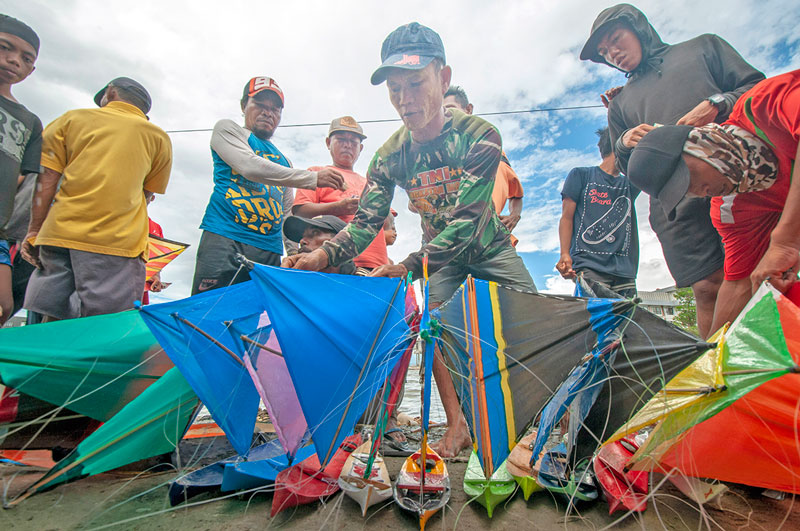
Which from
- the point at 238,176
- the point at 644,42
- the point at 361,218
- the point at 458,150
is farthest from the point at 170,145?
the point at 644,42

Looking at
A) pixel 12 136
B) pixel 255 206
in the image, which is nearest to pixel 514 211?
pixel 255 206

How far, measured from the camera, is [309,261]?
6.72ft

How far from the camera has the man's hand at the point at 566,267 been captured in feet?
9.96

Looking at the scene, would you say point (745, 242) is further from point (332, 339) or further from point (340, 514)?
point (340, 514)

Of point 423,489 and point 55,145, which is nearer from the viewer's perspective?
point 423,489

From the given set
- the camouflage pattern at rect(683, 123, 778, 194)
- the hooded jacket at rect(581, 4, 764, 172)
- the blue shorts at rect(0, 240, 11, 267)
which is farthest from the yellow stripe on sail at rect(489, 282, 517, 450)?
the blue shorts at rect(0, 240, 11, 267)

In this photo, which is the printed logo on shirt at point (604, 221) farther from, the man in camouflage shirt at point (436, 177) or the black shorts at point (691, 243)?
the man in camouflage shirt at point (436, 177)

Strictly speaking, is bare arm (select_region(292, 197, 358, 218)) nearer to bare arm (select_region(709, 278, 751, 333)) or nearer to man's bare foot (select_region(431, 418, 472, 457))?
man's bare foot (select_region(431, 418, 472, 457))

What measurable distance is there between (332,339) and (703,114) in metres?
2.15

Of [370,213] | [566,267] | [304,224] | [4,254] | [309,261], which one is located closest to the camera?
[309,261]

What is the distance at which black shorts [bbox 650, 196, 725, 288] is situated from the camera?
6.63 ft

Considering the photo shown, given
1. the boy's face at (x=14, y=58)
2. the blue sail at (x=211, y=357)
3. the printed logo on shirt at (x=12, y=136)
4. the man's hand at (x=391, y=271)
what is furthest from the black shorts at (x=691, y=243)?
→ the boy's face at (x=14, y=58)

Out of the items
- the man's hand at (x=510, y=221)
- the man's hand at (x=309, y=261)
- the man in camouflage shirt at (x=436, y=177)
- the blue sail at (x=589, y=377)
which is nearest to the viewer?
the blue sail at (x=589, y=377)

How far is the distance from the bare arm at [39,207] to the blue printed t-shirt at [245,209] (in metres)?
0.75
